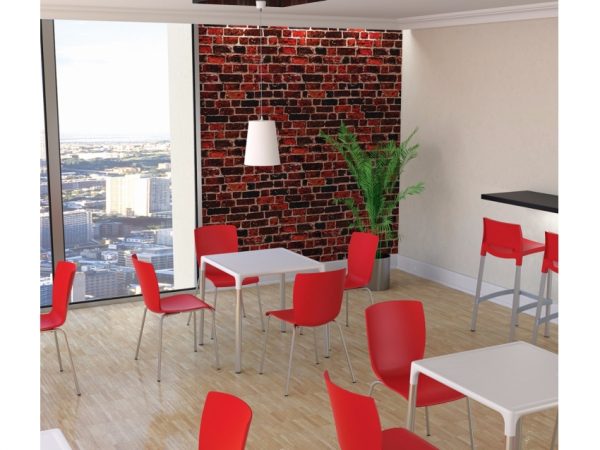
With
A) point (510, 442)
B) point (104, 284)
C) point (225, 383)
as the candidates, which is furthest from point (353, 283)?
point (510, 442)

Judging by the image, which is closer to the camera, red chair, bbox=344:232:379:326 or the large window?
red chair, bbox=344:232:379:326

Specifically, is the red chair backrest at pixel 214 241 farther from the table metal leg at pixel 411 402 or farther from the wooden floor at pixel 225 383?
the table metal leg at pixel 411 402

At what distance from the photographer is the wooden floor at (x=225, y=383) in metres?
4.75

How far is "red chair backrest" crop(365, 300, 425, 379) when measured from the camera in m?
4.21

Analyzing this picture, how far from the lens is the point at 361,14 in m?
7.91

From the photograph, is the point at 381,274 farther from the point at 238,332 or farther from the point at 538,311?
the point at 238,332

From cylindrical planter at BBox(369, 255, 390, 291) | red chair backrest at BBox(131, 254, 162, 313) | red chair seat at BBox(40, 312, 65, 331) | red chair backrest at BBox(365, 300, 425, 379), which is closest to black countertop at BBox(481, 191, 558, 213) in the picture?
cylindrical planter at BBox(369, 255, 390, 291)

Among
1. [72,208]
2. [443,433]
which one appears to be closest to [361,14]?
[72,208]

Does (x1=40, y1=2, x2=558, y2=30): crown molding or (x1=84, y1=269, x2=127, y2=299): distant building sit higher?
(x1=40, y1=2, x2=558, y2=30): crown molding

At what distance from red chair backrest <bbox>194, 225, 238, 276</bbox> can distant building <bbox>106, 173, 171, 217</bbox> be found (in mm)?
1253

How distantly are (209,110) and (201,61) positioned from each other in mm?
502

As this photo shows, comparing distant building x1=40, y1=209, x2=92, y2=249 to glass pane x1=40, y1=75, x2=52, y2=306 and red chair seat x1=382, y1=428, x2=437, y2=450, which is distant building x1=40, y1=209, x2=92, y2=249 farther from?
red chair seat x1=382, y1=428, x2=437, y2=450

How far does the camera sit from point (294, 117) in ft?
27.9
